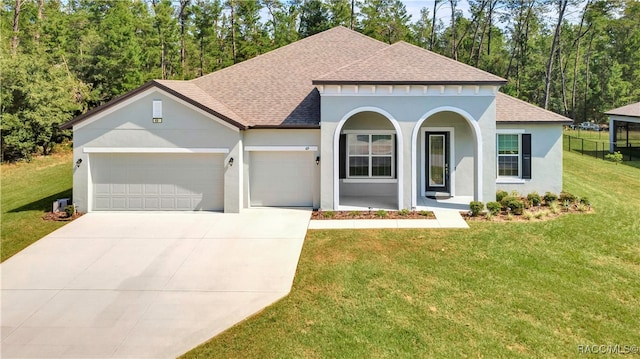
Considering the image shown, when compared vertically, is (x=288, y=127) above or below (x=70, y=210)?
above

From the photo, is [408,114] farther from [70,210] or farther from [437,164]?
[70,210]

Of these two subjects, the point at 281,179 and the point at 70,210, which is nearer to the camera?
the point at 70,210

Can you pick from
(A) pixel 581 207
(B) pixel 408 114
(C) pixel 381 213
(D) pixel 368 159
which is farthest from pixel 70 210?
(A) pixel 581 207

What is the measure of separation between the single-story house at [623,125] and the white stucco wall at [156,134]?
25.3m

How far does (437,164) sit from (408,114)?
3.21 m

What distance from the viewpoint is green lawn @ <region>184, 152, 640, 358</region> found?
6562 mm

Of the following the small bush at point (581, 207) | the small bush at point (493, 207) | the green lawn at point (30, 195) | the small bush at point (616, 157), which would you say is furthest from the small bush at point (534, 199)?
the green lawn at point (30, 195)

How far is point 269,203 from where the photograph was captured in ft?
50.3

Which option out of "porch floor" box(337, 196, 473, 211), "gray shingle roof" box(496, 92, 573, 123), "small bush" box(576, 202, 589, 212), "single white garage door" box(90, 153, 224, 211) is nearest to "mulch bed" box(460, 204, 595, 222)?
"small bush" box(576, 202, 589, 212)

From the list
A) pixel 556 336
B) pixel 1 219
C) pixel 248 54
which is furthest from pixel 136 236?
pixel 248 54

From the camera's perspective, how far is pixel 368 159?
16.1m

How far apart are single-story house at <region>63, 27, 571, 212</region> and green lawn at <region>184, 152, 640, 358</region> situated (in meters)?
3.43

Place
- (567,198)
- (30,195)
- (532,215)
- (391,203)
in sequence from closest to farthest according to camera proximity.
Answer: (532,215) → (567,198) → (391,203) → (30,195)

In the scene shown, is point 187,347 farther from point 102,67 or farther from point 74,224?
point 102,67
